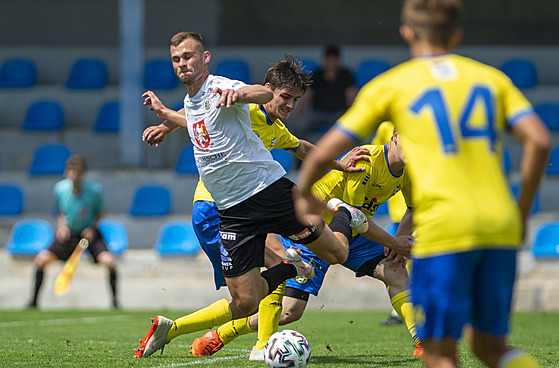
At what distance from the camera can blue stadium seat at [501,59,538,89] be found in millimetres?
15984

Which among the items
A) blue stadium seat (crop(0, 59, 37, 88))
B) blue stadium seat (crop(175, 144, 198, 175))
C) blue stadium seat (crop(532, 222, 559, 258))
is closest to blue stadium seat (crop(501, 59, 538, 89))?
blue stadium seat (crop(532, 222, 559, 258))

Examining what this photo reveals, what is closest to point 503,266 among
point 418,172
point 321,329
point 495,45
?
point 418,172

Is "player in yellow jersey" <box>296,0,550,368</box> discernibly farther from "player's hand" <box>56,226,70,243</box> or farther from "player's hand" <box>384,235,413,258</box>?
"player's hand" <box>56,226,70,243</box>

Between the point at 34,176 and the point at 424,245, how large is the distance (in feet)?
42.6

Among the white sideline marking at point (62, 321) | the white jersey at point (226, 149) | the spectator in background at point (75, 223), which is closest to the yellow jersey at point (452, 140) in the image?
the white jersey at point (226, 149)

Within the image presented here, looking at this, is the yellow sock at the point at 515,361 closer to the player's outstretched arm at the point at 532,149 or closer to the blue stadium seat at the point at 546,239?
the player's outstretched arm at the point at 532,149

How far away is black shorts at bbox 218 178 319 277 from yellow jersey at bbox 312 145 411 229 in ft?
2.55

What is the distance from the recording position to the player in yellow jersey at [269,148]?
5652 mm

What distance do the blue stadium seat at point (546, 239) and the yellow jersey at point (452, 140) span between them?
10.1m

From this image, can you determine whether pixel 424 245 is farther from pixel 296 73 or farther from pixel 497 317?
pixel 296 73

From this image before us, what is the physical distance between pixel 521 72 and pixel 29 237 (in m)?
9.98

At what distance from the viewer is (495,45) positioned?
17500 millimetres

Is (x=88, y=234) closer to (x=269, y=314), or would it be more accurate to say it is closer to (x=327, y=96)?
(x=327, y=96)

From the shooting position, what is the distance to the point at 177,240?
13477 mm
